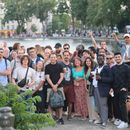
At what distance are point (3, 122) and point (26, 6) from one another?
126 meters

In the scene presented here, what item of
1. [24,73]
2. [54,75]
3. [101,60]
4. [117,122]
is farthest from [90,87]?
[24,73]

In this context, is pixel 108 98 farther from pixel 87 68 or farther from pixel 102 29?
pixel 102 29

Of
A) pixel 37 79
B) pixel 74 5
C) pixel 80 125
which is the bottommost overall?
pixel 80 125

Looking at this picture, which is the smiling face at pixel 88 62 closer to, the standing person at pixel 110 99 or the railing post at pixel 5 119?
the standing person at pixel 110 99

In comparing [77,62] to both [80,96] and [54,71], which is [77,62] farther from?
[80,96]

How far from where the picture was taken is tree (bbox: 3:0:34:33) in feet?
418

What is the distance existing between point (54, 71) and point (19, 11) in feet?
390

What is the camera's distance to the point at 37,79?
11172 millimetres

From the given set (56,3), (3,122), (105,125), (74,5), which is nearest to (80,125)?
(105,125)

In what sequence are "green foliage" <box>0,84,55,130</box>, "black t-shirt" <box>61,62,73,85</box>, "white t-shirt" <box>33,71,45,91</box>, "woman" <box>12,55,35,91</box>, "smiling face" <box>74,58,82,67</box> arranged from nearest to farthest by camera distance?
"green foliage" <box>0,84,55,130</box>, "woman" <box>12,55,35,91</box>, "white t-shirt" <box>33,71,45,91</box>, "smiling face" <box>74,58,82,67</box>, "black t-shirt" <box>61,62,73,85</box>

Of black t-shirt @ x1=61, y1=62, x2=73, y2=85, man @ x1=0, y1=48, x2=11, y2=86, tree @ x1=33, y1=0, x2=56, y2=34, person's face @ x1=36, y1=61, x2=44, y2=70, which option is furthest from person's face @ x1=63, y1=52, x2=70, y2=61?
tree @ x1=33, y1=0, x2=56, y2=34

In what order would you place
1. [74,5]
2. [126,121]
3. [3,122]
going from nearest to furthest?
[3,122]
[126,121]
[74,5]

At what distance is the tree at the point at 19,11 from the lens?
128 m

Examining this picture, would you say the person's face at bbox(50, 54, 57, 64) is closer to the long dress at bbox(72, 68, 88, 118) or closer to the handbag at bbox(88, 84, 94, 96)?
the long dress at bbox(72, 68, 88, 118)
